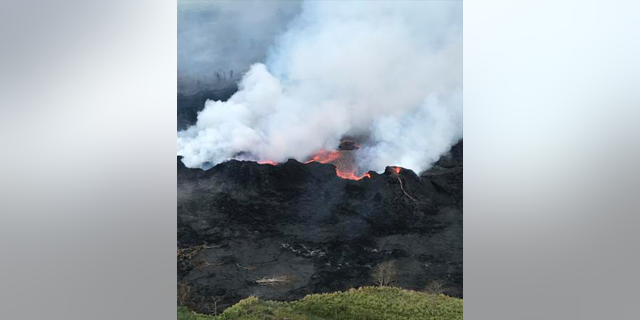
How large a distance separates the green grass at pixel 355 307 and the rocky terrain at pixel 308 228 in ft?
0.17

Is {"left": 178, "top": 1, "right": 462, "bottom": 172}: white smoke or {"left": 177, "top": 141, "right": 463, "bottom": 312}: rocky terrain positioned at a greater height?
{"left": 178, "top": 1, "right": 462, "bottom": 172}: white smoke

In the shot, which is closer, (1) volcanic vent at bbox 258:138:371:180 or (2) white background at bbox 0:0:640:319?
(2) white background at bbox 0:0:640:319

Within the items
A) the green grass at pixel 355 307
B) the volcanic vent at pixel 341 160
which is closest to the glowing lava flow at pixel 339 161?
the volcanic vent at pixel 341 160

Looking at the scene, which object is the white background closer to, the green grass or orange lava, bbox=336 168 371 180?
the green grass

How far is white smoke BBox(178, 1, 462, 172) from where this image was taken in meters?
2.82

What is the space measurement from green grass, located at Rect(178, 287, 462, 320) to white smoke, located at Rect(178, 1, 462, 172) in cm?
75

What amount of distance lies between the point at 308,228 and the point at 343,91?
0.83m

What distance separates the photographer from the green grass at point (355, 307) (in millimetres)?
2803

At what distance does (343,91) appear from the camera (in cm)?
285

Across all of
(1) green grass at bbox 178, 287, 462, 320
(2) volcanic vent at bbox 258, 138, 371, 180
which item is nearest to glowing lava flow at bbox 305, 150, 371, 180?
(2) volcanic vent at bbox 258, 138, 371, 180

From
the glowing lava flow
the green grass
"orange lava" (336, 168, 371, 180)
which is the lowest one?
the green grass
